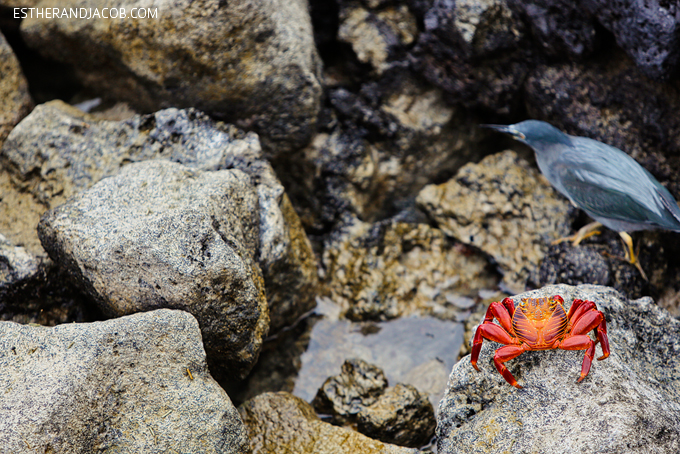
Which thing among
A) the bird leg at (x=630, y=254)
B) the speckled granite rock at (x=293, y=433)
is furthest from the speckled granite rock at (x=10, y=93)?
the bird leg at (x=630, y=254)

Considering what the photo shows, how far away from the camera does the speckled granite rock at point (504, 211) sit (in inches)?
161

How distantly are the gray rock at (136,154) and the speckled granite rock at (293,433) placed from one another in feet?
2.43

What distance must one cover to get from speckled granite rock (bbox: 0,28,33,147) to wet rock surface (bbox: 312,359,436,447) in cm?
299

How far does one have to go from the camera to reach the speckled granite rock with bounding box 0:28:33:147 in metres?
3.86

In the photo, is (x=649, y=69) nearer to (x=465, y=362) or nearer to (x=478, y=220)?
(x=478, y=220)

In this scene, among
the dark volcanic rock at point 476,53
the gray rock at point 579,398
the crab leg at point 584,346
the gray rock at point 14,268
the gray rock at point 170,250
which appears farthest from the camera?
the dark volcanic rock at point 476,53

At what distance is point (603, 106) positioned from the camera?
383cm

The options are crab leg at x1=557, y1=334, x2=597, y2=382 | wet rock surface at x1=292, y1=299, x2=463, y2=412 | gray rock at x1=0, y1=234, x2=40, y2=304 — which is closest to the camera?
crab leg at x1=557, y1=334, x2=597, y2=382

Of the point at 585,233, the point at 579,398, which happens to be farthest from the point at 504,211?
the point at 579,398

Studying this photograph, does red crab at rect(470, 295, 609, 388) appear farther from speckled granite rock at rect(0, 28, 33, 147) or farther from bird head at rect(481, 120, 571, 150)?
speckled granite rock at rect(0, 28, 33, 147)

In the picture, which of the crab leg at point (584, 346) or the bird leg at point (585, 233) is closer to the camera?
the crab leg at point (584, 346)

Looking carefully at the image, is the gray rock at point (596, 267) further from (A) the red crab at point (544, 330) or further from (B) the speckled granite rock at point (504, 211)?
(A) the red crab at point (544, 330)

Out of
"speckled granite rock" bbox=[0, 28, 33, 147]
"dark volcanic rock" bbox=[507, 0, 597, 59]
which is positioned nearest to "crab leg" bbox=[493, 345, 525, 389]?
"dark volcanic rock" bbox=[507, 0, 597, 59]

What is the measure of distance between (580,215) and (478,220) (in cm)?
78
